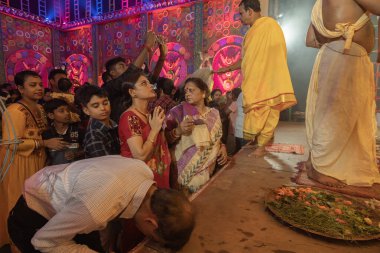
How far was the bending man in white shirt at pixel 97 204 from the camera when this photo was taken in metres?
1.08

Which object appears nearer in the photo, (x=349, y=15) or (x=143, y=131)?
(x=143, y=131)

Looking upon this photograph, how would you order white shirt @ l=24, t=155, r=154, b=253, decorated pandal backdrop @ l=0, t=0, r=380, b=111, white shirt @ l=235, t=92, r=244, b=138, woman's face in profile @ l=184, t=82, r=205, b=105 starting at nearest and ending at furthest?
white shirt @ l=24, t=155, r=154, b=253, woman's face in profile @ l=184, t=82, r=205, b=105, white shirt @ l=235, t=92, r=244, b=138, decorated pandal backdrop @ l=0, t=0, r=380, b=111

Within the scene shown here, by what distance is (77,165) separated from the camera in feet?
4.35

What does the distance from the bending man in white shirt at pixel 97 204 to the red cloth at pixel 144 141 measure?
56cm

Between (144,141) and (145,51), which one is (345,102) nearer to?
(144,141)

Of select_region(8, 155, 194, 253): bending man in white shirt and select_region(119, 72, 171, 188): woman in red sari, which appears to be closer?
select_region(8, 155, 194, 253): bending man in white shirt

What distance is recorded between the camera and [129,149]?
1.95 metres

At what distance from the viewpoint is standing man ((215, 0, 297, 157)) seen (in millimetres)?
3027

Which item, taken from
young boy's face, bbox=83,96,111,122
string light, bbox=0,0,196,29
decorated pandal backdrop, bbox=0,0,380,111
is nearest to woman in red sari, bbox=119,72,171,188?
young boy's face, bbox=83,96,111,122

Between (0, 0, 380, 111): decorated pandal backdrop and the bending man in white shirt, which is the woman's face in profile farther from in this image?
(0, 0, 380, 111): decorated pandal backdrop

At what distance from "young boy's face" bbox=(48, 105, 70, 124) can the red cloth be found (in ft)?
3.23

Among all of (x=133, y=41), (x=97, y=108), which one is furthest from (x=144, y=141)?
(x=133, y=41)

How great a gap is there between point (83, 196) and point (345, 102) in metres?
2.25

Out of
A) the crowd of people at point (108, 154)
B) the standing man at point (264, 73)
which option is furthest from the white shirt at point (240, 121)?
the crowd of people at point (108, 154)
